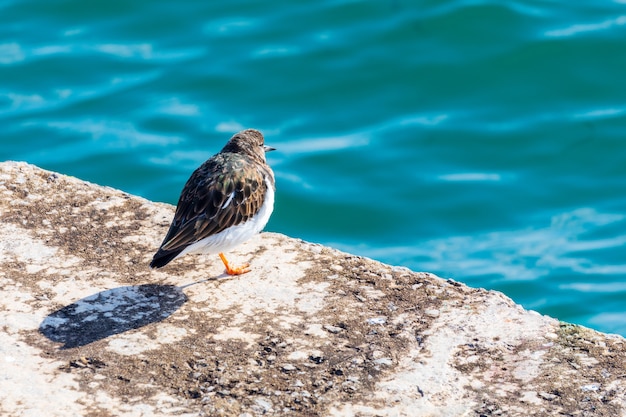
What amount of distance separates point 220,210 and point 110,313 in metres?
0.94

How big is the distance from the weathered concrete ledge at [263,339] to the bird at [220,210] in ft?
0.89

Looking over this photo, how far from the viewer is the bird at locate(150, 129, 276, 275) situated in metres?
5.63

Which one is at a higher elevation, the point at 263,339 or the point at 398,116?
the point at 398,116

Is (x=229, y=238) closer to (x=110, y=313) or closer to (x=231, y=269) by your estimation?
(x=231, y=269)

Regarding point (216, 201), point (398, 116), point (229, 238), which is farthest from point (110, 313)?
point (398, 116)

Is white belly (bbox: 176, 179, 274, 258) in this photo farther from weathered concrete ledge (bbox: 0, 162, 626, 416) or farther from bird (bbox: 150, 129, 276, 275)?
weathered concrete ledge (bbox: 0, 162, 626, 416)

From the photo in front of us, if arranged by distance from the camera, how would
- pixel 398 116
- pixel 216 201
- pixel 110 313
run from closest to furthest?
pixel 110 313
pixel 216 201
pixel 398 116

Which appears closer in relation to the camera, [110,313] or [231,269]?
[110,313]

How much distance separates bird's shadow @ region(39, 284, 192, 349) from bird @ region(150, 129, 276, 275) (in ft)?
0.84

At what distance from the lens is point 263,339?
5.17 metres

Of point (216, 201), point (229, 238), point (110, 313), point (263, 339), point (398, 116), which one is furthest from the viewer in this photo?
point (398, 116)

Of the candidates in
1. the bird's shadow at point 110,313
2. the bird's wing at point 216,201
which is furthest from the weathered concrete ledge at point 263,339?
the bird's wing at point 216,201

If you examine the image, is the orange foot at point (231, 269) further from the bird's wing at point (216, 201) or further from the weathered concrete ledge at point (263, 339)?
the bird's wing at point (216, 201)

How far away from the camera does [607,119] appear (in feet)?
35.4
